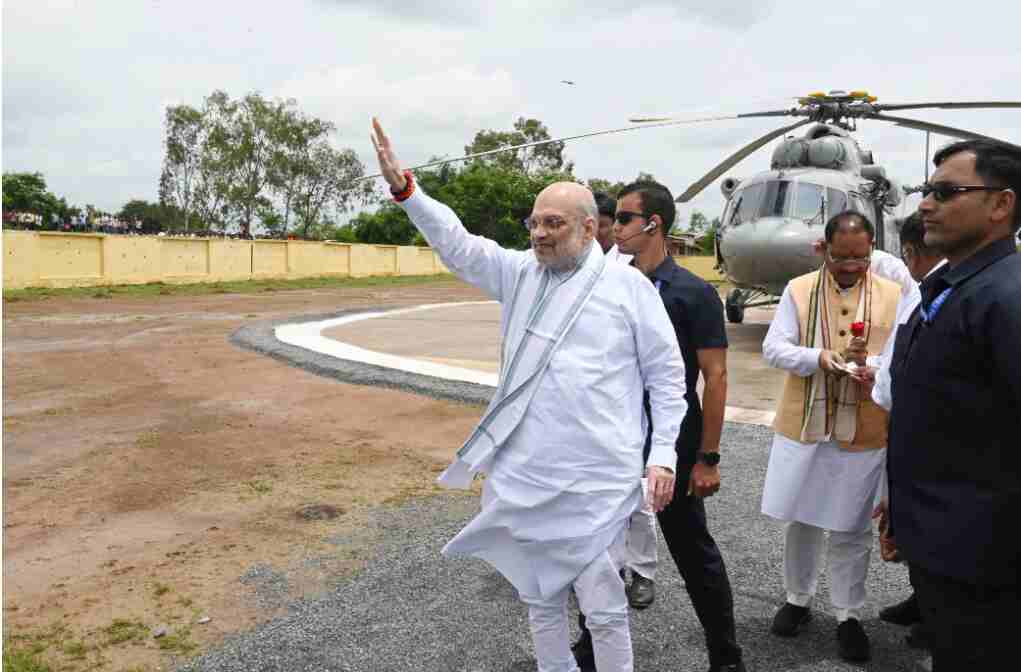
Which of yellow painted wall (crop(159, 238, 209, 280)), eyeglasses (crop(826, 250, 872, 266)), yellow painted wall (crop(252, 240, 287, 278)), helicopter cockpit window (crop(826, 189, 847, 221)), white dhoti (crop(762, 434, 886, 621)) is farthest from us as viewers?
yellow painted wall (crop(252, 240, 287, 278))

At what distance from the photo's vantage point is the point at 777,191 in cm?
A: 1194

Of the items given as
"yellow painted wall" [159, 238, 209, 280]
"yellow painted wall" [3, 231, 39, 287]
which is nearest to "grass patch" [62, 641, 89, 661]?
"yellow painted wall" [3, 231, 39, 287]

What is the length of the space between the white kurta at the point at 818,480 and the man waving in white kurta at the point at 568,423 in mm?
911

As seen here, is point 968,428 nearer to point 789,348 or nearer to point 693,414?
point 693,414

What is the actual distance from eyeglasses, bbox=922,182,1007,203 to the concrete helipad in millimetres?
5128

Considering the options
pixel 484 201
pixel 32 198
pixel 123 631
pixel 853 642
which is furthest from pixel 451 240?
pixel 32 198

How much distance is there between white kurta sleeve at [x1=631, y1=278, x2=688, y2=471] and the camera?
8.96 ft

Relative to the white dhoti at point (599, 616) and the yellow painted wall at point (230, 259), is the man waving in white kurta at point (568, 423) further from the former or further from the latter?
the yellow painted wall at point (230, 259)

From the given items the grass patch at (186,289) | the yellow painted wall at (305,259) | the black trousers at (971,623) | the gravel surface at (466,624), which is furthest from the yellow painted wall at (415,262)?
the black trousers at (971,623)

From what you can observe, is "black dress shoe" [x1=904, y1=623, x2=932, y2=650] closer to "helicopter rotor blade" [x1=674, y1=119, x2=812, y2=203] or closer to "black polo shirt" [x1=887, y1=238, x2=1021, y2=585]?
"black polo shirt" [x1=887, y1=238, x2=1021, y2=585]

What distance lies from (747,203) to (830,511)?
971 centimetres

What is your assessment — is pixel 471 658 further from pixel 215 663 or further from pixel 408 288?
pixel 408 288

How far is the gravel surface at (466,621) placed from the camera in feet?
10.1

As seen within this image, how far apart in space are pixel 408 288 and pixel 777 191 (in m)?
20.2
